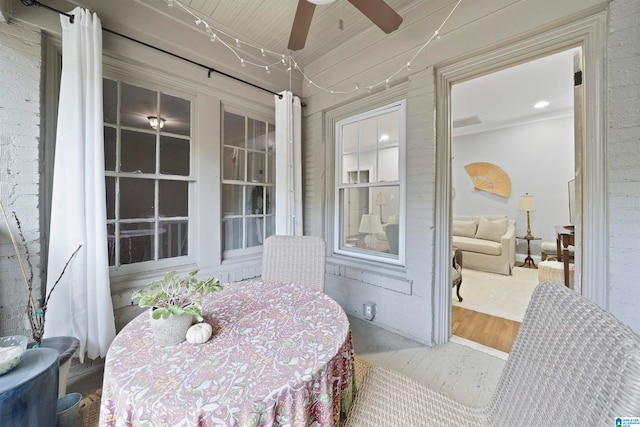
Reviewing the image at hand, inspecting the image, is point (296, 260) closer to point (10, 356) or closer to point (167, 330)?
point (167, 330)

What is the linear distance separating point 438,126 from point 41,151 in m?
2.90

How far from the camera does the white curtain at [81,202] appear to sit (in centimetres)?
160

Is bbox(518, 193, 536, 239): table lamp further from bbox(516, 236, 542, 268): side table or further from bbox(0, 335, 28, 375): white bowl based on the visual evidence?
bbox(0, 335, 28, 375): white bowl

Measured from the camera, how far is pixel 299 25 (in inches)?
60.1

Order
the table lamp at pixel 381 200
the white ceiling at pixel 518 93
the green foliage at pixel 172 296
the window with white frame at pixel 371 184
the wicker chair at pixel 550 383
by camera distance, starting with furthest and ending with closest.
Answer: the white ceiling at pixel 518 93, the table lamp at pixel 381 200, the window with white frame at pixel 371 184, the green foliage at pixel 172 296, the wicker chair at pixel 550 383

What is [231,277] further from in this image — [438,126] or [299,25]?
[438,126]

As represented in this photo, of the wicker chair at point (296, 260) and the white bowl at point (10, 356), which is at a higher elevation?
the wicker chair at point (296, 260)

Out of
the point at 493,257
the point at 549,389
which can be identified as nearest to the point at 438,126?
the point at 549,389

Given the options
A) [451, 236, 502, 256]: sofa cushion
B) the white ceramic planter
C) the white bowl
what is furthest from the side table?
the white bowl

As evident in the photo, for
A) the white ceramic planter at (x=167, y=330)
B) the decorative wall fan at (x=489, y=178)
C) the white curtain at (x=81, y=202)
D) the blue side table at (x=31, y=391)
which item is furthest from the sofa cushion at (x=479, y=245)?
the blue side table at (x=31, y=391)

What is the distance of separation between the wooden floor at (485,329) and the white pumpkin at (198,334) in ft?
7.46

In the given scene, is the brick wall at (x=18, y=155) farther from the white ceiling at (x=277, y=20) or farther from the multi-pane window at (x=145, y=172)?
the white ceiling at (x=277, y=20)

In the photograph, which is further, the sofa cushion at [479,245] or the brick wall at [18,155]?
the sofa cushion at [479,245]

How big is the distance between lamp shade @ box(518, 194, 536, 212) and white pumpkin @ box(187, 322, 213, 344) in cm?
569
